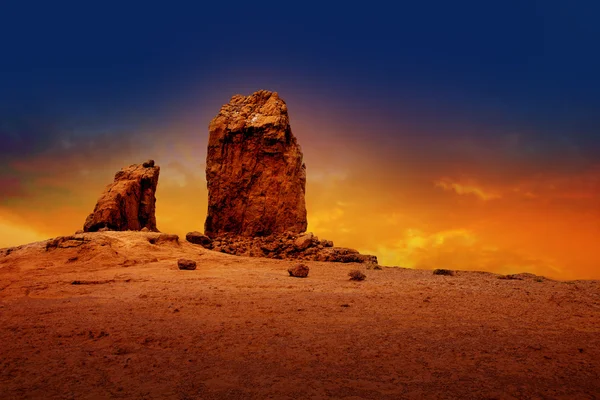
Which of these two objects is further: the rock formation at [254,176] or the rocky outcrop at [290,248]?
the rock formation at [254,176]

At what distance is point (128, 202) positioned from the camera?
89.1 feet

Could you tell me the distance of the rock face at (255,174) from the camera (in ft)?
91.9

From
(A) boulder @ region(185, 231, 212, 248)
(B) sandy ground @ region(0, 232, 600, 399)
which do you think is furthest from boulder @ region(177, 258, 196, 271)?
(A) boulder @ region(185, 231, 212, 248)

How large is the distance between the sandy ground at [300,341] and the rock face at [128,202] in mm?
15668

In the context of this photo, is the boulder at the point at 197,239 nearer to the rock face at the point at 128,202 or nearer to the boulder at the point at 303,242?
the rock face at the point at 128,202

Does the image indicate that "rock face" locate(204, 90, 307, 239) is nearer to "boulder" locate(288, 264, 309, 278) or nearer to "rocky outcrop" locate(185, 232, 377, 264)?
"rocky outcrop" locate(185, 232, 377, 264)

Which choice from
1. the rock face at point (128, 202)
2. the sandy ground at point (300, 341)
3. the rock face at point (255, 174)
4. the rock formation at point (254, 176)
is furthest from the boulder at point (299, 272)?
the rock face at point (128, 202)

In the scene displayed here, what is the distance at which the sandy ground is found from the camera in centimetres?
435

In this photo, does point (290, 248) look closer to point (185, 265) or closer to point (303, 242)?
point (303, 242)

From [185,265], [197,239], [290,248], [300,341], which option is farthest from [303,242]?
[300,341]

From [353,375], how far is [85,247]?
1614cm

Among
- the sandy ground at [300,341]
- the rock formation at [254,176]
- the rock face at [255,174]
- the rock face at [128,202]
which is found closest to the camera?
the sandy ground at [300,341]

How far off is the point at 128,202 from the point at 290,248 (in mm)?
12506

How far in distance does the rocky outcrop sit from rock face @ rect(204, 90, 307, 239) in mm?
1758
